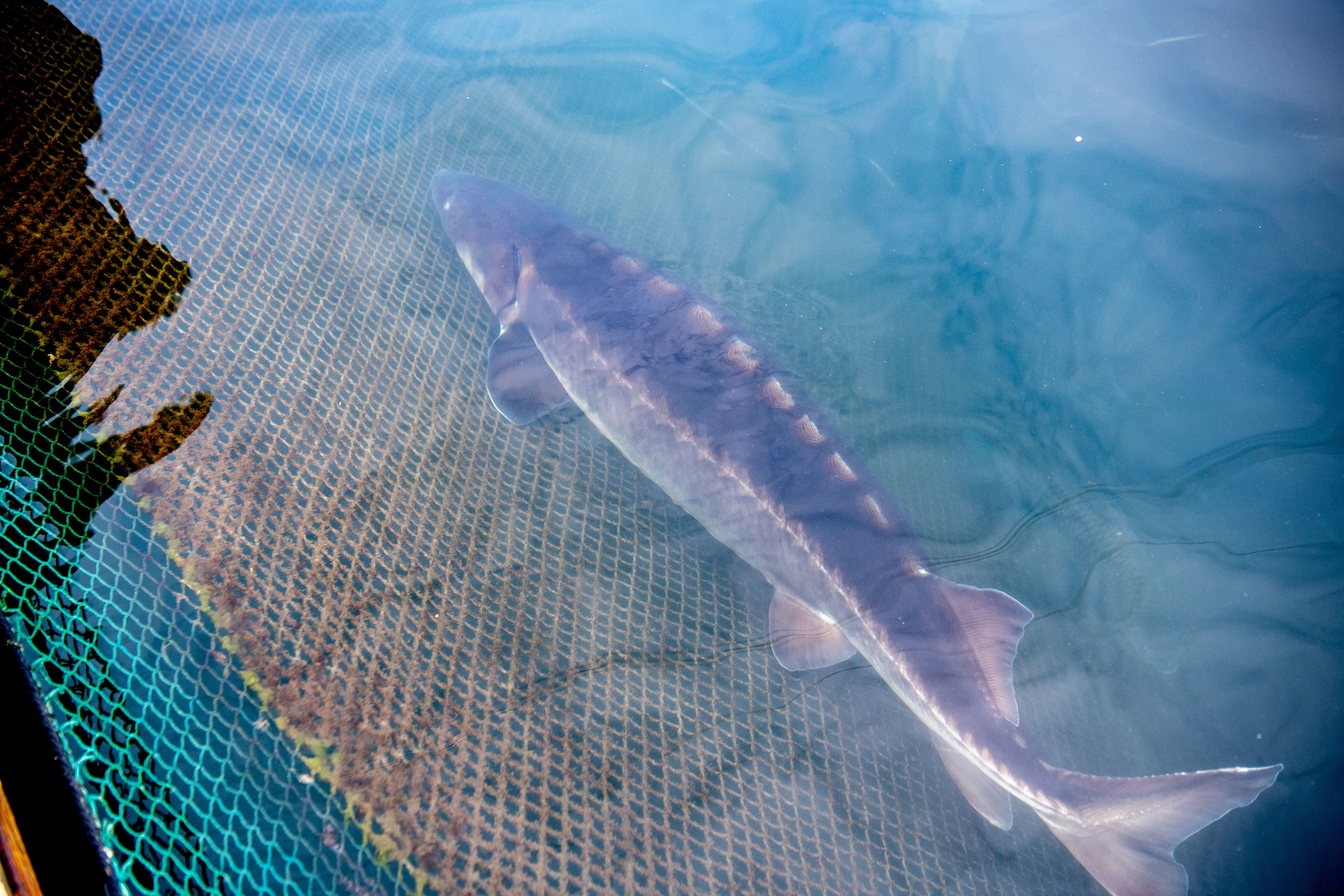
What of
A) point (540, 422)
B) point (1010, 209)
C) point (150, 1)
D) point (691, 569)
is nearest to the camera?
point (691, 569)

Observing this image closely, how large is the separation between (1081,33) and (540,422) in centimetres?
377

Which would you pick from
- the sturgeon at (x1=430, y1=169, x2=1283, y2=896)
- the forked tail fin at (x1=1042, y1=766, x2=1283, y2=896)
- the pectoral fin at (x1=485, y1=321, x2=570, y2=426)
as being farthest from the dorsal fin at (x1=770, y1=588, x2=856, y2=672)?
the pectoral fin at (x1=485, y1=321, x2=570, y2=426)

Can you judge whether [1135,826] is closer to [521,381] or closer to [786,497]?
[786,497]

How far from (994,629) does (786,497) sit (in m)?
0.60

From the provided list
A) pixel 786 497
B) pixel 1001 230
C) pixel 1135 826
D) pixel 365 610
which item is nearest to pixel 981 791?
pixel 1135 826

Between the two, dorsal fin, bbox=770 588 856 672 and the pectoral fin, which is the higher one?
the pectoral fin

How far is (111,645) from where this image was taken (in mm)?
1335

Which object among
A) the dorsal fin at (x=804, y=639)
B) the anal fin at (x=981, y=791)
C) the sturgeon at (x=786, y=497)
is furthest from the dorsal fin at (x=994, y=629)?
the dorsal fin at (x=804, y=639)

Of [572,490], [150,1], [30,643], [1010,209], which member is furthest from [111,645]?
[1010,209]

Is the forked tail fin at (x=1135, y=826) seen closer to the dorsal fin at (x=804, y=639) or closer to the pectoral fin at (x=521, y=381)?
the dorsal fin at (x=804, y=639)

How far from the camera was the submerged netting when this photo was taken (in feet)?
4.28

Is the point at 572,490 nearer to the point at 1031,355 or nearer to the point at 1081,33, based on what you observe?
the point at 1031,355

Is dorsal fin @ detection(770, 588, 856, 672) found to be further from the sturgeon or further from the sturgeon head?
the sturgeon head


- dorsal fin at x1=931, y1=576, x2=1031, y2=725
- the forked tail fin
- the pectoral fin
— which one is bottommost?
the forked tail fin
